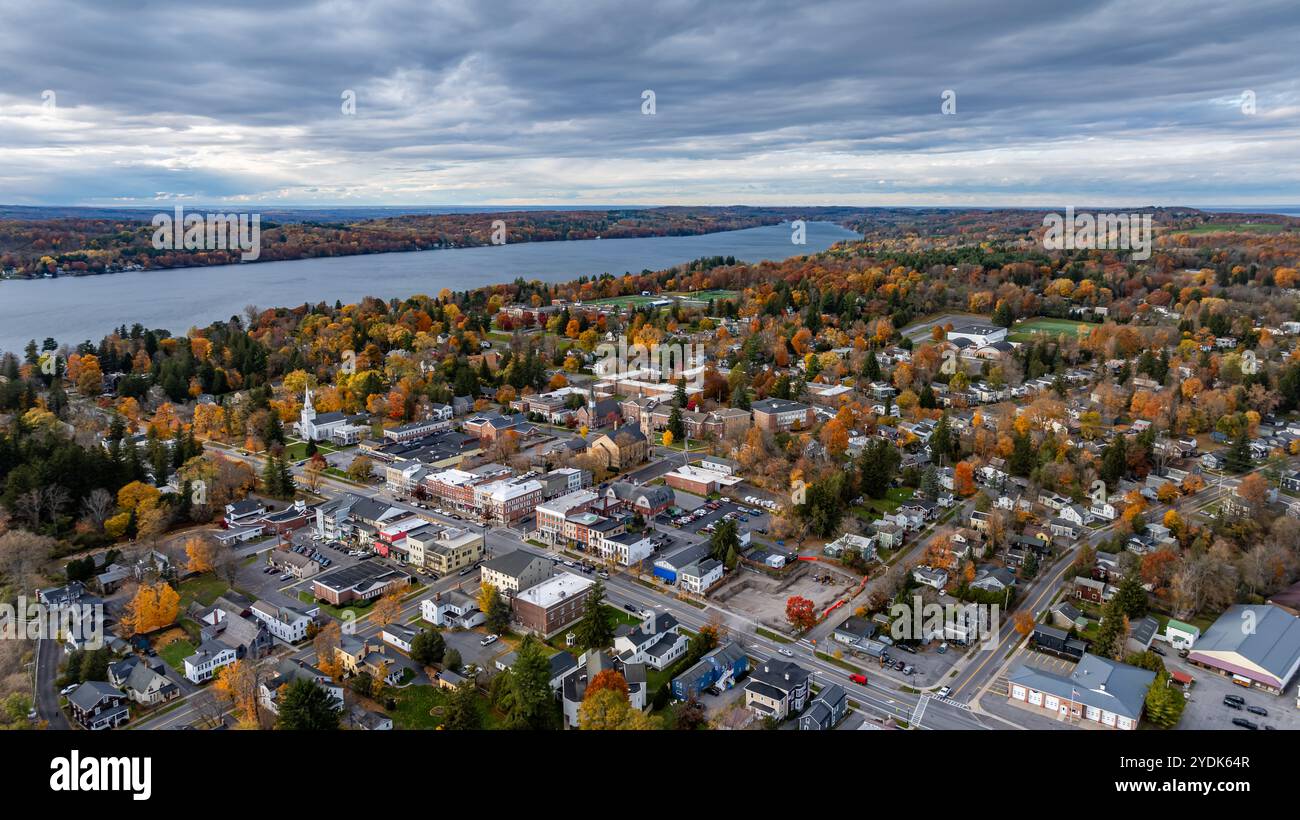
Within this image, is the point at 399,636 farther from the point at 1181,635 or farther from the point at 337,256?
the point at 337,256

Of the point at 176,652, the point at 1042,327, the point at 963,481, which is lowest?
the point at 176,652

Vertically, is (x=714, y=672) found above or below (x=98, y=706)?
above

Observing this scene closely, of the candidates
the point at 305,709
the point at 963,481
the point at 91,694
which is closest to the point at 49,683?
the point at 91,694

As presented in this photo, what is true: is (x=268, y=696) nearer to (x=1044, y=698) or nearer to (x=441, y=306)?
(x=1044, y=698)

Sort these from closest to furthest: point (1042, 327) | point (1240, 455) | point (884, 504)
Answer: point (884, 504) → point (1240, 455) → point (1042, 327)

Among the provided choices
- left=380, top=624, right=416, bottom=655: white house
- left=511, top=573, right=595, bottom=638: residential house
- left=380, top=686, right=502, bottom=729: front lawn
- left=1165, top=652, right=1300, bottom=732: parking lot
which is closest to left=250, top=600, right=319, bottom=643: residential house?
left=380, top=624, right=416, bottom=655: white house

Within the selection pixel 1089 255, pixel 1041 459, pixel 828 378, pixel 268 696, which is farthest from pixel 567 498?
pixel 1089 255

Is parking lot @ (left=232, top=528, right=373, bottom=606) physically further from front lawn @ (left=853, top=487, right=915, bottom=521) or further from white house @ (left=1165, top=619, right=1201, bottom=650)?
white house @ (left=1165, top=619, right=1201, bottom=650)

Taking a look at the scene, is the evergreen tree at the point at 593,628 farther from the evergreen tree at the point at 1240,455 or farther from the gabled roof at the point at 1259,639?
the evergreen tree at the point at 1240,455
